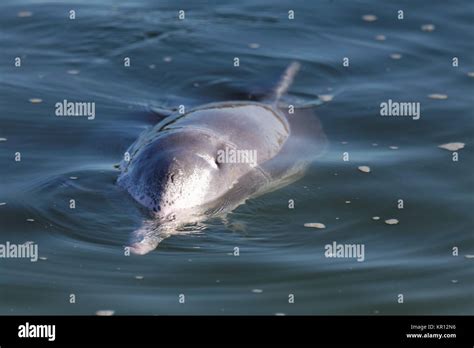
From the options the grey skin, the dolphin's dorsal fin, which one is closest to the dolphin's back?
the grey skin

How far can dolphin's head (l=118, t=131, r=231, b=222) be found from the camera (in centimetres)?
934

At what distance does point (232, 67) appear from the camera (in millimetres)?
13664

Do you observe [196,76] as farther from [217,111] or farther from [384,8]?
[384,8]

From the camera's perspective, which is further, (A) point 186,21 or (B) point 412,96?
(A) point 186,21

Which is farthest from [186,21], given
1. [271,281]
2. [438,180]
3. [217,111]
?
[271,281]

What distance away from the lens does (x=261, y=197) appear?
995 centimetres

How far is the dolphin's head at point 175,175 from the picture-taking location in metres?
9.34

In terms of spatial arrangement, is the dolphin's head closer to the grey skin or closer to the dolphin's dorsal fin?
the grey skin

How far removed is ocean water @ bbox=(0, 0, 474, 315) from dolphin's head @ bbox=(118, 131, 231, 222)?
Answer: 0.68 ft

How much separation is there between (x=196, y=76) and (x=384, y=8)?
3.87 metres

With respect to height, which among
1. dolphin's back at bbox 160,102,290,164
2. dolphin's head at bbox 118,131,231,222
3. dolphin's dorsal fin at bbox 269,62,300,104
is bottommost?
dolphin's head at bbox 118,131,231,222

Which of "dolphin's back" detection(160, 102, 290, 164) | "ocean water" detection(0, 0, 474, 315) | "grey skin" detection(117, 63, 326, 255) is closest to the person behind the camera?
"ocean water" detection(0, 0, 474, 315)

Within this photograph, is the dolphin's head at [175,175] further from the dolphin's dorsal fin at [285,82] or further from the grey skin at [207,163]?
the dolphin's dorsal fin at [285,82]

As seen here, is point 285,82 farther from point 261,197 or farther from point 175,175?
point 175,175
